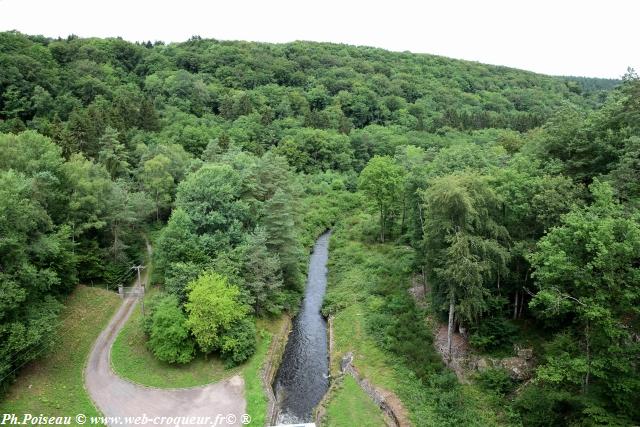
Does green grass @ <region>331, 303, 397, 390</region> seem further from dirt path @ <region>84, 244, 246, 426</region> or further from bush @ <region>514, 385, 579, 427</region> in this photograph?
bush @ <region>514, 385, 579, 427</region>

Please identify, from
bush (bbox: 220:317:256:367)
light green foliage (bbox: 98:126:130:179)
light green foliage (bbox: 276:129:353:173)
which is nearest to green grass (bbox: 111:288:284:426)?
bush (bbox: 220:317:256:367)

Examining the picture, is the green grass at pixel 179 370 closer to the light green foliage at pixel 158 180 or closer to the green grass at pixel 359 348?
the green grass at pixel 359 348

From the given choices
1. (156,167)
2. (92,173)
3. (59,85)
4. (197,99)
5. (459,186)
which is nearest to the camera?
(459,186)

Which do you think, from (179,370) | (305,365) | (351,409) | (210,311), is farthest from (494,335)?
(179,370)

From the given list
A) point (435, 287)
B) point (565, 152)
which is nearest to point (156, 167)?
point (435, 287)

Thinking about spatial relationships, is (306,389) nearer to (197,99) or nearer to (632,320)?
(632,320)

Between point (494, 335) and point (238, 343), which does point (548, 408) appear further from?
point (238, 343)
